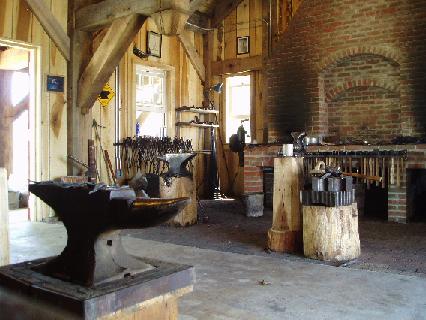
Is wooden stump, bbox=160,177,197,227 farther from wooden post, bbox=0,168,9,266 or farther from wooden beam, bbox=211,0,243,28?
wooden beam, bbox=211,0,243,28

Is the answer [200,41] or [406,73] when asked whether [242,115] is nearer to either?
[200,41]

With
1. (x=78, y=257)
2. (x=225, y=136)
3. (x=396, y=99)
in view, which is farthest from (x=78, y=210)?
(x=225, y=136)

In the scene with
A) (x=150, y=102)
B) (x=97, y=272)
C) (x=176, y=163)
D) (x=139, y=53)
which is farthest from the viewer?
(x=150, y=102)

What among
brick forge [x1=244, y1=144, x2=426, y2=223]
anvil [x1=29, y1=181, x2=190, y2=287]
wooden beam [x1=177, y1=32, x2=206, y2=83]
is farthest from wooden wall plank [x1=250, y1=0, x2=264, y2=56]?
anvil [x1=29, y1=181, x2=190, y2=287]

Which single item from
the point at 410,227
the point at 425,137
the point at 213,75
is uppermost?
the point at 213,75

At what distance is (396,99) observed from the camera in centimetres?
740

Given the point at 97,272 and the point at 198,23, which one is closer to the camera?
the point at 97,272

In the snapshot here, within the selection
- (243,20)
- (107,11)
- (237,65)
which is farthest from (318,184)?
(243,20)

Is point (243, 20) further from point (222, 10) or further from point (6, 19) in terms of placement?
point (6, 19)

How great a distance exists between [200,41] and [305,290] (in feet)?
24.0

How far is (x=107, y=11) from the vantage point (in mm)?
6105

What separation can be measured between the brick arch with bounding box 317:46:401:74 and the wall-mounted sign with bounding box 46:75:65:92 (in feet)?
13.5

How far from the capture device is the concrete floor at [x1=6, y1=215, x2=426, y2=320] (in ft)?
8.70

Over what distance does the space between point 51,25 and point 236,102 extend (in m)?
4.25
